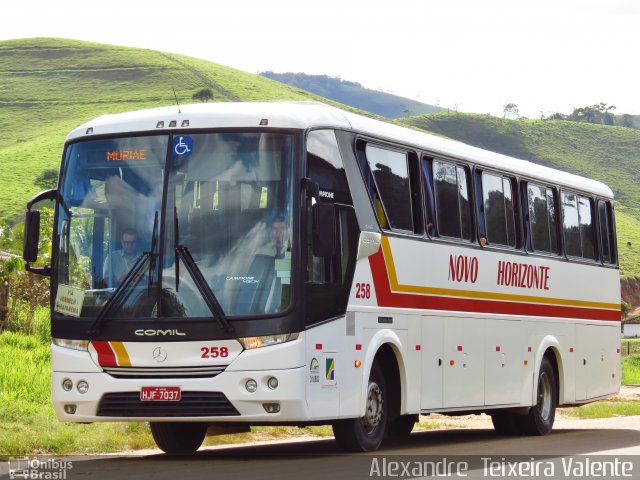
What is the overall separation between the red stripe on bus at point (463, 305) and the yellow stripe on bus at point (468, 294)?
5 cm

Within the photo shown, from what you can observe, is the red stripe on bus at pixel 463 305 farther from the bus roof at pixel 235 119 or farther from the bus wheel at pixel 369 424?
the bus roof at pixel 235 119

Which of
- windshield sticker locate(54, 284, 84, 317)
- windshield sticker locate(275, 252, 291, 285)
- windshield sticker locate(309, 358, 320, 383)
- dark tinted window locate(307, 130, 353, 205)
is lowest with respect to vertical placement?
windshield sticker locate(309, 358, 320, 383)

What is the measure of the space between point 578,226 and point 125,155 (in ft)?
31.8

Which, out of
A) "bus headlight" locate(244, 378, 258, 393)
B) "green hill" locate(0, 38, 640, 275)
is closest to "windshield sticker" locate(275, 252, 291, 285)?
"bus headlight" locate(244, 378, 258, 393)

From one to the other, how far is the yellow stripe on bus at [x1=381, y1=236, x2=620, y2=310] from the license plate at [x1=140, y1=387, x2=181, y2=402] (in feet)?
10.2

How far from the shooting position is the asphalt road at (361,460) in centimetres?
1205

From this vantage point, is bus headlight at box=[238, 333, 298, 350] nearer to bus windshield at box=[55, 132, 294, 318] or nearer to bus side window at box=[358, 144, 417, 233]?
bus windshield at box=[55, 132, 294, 318]

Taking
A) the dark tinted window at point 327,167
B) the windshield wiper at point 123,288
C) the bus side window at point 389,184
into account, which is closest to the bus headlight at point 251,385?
the windshield wiper at point 123,288

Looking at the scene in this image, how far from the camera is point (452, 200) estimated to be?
1677cm

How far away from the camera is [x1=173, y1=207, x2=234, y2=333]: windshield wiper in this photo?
12742 mm

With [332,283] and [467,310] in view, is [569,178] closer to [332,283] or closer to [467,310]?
[467,310]

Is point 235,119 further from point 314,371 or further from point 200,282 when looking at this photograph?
point 314,371

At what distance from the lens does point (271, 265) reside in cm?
1295

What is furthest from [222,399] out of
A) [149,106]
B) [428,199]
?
[149,106]
